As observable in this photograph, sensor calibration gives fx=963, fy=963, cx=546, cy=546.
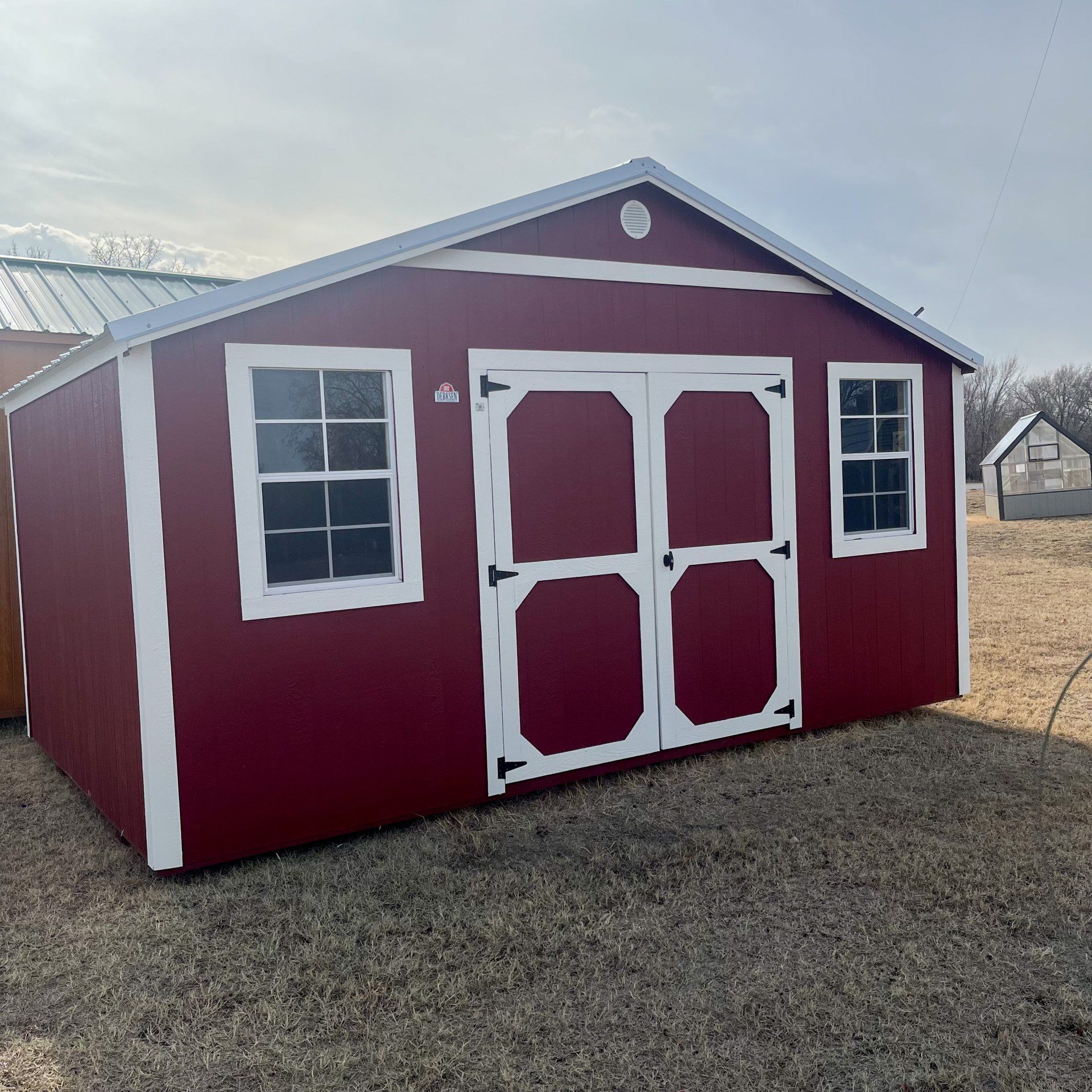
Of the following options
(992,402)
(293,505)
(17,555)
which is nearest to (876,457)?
(293,505)

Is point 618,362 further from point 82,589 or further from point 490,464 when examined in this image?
point 82,589

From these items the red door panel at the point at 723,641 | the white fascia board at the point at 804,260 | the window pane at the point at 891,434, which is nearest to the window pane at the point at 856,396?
the window pane at the point at 891,434

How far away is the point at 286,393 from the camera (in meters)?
4.52

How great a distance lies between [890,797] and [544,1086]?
298cm

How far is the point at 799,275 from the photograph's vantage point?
610cm

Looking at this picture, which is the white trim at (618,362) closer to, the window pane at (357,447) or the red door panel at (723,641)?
the window pane at (357,447)

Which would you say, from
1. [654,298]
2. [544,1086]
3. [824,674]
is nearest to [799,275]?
[654,298]

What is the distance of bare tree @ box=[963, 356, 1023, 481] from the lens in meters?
45.4

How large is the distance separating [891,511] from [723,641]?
1696 mm

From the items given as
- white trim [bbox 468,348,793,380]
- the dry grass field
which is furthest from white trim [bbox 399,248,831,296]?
the dry grass field

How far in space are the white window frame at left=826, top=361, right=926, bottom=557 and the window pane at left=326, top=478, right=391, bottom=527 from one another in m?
3.02

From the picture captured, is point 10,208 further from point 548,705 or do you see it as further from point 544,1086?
point 544,1086

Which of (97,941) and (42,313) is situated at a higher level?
(42,313)

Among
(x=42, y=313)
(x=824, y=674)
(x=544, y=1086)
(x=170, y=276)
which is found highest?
(x=170, y=276)
